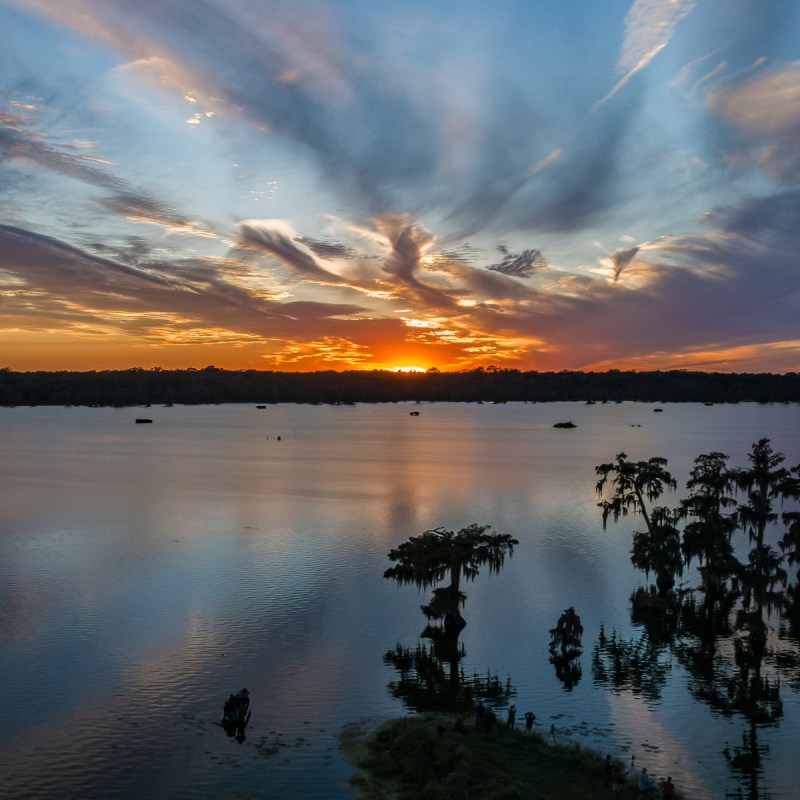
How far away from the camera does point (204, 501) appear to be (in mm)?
103438

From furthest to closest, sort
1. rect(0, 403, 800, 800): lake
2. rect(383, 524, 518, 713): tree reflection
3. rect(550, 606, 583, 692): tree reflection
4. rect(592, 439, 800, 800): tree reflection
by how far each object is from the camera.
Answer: rect(550, 606, 583, 692): tree reflection → rect(383, 524, 518, 713): tree reflection → rect(592, 439, 800, 800): tree reflection → rect(0, 403, 800, 800): lake

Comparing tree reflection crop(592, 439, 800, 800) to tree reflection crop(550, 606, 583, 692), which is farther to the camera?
tree reflection crop(550, 606, 583, 692)

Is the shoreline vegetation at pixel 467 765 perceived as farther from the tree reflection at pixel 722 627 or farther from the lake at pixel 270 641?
the tree reflection at pixel 722 627

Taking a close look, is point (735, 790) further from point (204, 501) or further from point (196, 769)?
point (204, 501)

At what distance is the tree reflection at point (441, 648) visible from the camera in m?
36.4

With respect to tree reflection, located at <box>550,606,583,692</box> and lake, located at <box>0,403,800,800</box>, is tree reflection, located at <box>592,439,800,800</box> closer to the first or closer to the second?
lake, located at <box>0,403,800,800</box>

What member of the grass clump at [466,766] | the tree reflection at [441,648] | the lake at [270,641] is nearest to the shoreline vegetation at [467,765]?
the grass clump at [466,766]

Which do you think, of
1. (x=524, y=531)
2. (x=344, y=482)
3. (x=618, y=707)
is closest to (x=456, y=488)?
(x=344, y=482)

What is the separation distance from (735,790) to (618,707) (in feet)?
26.0

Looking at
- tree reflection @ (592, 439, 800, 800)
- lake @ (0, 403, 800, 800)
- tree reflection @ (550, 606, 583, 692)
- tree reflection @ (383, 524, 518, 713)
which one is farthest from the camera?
tree reflection @ (550, 606, 583, 692)

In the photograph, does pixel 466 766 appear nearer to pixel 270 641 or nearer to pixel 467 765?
pixel 467 765

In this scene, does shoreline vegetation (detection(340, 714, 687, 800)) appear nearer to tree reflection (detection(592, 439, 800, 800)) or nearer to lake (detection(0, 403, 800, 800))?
lake (detection(0, 403, 800, 800))

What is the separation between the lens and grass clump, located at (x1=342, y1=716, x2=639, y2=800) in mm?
25766

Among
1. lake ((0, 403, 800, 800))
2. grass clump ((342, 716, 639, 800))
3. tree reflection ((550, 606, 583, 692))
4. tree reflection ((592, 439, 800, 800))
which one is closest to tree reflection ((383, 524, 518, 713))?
lake ((0, 403, 800, 800))
